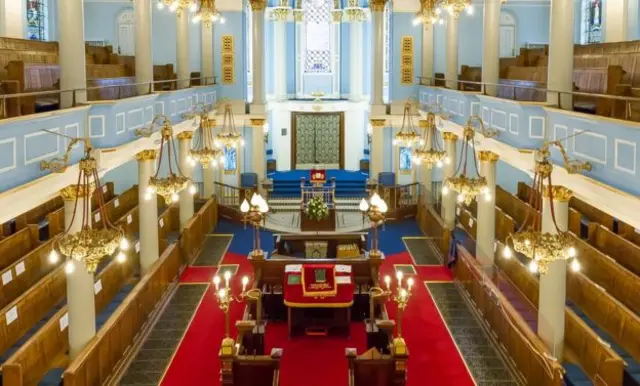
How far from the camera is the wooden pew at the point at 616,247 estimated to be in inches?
584

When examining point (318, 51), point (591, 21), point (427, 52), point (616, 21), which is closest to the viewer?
point (616, 21)

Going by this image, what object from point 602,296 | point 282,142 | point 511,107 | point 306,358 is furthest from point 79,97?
point 282,142

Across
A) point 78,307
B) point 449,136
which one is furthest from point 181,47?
point 78,307

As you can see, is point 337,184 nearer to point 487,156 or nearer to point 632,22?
point 632,22

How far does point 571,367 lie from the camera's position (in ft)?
38.9

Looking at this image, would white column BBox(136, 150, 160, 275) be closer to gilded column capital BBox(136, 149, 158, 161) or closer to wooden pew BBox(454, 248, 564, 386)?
gilded column capital BBox(136, 149, 158, 161)

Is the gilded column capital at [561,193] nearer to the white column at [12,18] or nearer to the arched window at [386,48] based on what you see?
the white column at [12,18]

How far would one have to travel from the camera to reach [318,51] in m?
33.1

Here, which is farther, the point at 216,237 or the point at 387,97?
the point at 387,97

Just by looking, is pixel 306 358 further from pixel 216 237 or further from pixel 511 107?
pixel 216 237

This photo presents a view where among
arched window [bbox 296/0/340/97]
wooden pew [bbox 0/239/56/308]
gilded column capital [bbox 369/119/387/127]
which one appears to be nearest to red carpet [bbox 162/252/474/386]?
wooden pew [bbox 0/239/56/308]

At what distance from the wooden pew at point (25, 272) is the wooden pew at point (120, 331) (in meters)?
2.18

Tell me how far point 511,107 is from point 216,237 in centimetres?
1273

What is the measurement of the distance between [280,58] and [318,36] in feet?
6.93
